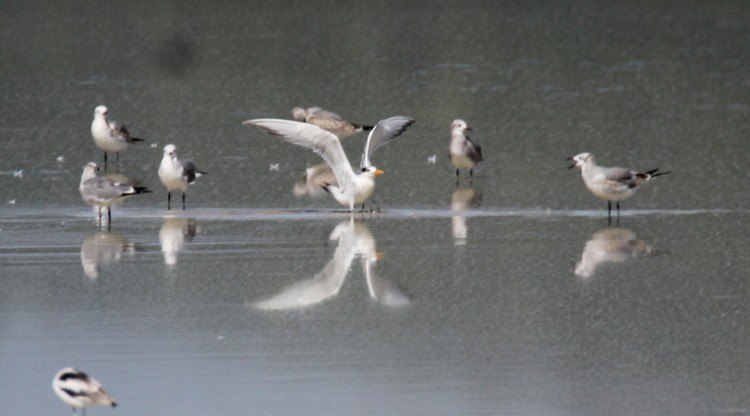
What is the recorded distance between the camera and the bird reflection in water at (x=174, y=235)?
38.3ft

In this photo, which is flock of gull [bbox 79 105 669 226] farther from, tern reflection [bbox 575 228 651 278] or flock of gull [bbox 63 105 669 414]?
tern reflection [bbox 575 228 651 278]

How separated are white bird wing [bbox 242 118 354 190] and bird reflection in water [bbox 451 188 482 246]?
1019 mm

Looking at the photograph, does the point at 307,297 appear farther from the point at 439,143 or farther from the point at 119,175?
the point at 439,143

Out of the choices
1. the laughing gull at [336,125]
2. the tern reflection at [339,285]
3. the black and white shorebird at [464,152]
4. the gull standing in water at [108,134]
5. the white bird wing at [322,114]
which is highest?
the white bird wing at [322,114]

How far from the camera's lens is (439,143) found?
1850cm

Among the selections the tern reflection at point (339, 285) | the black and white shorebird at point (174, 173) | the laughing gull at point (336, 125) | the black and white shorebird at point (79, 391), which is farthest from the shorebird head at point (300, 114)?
the black and white shorebird at point (79, 391)

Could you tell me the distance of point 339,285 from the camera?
10406mm

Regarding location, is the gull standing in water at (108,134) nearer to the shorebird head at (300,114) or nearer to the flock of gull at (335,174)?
the shorebird head at (300,114)

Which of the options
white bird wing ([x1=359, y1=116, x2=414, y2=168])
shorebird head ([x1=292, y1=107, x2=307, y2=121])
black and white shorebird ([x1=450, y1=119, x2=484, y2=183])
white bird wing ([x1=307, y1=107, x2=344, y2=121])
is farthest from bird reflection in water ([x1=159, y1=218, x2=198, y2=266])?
shorebird head ([x1=292, y1=107, x2=307, y2=121])

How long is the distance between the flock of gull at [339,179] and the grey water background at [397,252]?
2.8 inches

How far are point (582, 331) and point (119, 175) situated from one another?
28.2 feet

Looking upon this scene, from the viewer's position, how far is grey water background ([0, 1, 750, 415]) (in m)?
7.93

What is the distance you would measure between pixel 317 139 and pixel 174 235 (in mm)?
1730

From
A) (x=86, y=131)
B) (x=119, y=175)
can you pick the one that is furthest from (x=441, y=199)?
(x=86, y=131)
